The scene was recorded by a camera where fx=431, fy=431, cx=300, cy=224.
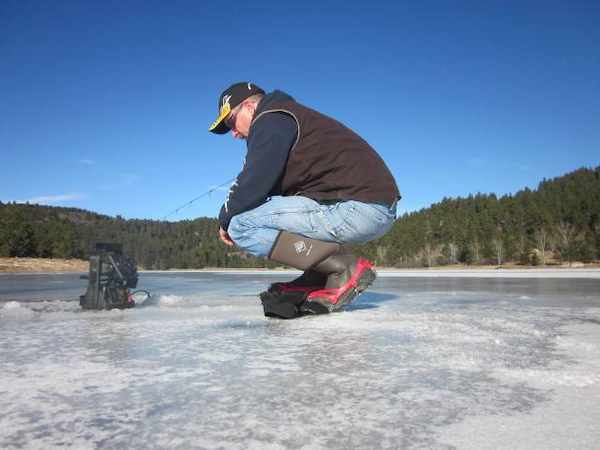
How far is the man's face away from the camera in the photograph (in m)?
2.88

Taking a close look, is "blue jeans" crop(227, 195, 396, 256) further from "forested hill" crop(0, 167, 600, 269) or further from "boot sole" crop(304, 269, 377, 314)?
"forested hill" crop(0, 167, 600, 269)

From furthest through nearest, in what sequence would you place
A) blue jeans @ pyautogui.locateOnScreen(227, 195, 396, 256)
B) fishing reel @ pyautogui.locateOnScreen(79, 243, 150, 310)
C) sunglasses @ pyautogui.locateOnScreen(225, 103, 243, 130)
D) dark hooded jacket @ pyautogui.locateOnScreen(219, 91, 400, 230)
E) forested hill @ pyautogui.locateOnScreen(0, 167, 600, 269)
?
forested hill @ pyautogui.locateOnScreen(0, 167, 600, 269) → fishing reel @ pyautogui.locateOnScreen(79, 243, 150, 310) → sunglasses @ pyautogui.locateOnScreen(225, 103, 243, 130) → blue jeans @ pyautogui.locateOnScreen(227, 195, 396, 256) → dark hooded jacket @ pyautogui.locateOnScreen(219, 91, 400, 230)

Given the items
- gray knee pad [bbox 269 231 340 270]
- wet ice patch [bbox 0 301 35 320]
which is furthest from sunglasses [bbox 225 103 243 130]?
wet ice patch [bbox 0 301 35 320]

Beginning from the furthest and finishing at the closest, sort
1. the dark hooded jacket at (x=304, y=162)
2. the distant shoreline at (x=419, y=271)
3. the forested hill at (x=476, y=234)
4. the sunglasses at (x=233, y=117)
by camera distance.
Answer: the forested hill at (x=476, y=234) < the distant shoreline at (x=419, y=271) < the sunglasses at (x=233, y=117) < the dark hooded jacket at (x=304, y=162)

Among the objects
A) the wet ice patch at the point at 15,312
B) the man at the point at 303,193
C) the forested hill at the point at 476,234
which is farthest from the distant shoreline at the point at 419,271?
the wet ice patch at the point at 15,312

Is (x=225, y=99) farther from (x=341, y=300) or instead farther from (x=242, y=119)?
(x=341, y=300)

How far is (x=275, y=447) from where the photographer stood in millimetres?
813

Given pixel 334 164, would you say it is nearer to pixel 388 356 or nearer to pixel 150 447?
pixel 388 356

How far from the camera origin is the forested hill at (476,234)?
54031mm

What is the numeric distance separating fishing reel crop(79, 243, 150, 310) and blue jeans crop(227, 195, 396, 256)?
4.14 ft

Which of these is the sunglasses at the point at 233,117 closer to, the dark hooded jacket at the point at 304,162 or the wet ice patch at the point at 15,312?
the dark hooded jacket at the point at 304,162

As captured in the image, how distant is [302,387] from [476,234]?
76.7m

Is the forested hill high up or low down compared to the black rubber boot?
up

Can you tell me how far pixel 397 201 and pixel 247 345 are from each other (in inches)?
63.2
